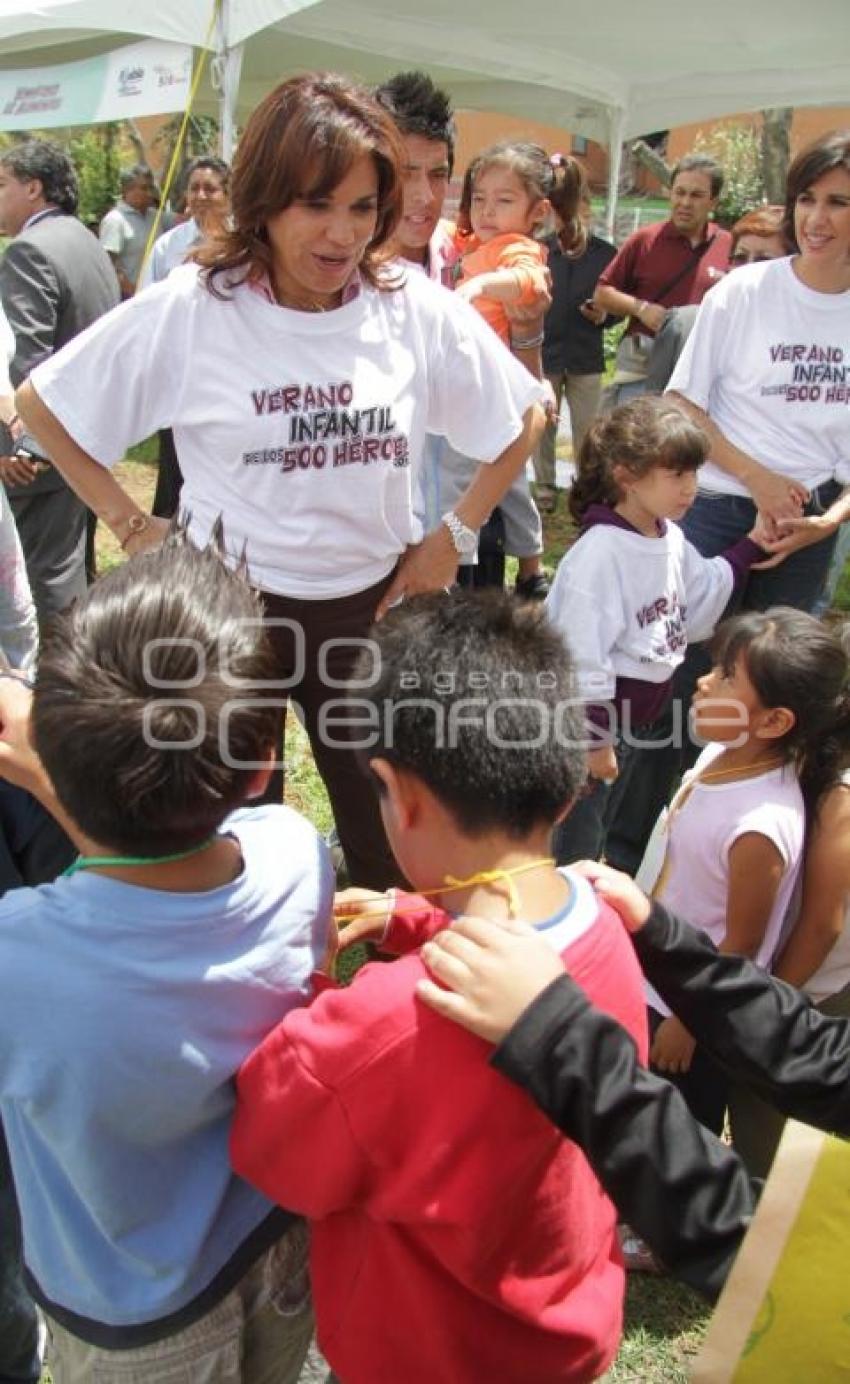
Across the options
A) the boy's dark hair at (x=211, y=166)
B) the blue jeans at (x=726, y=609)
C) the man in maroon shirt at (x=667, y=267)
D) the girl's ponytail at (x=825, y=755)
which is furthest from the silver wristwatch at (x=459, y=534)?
the man in maroon shirt at (x=667, y=267)

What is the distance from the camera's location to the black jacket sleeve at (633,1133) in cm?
99

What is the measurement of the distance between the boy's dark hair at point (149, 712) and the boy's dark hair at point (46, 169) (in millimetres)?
3755

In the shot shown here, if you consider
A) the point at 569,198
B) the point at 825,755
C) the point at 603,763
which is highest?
the point at 569,198

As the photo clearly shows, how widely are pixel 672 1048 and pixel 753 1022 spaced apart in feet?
2.46

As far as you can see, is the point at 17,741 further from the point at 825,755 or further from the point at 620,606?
the point at 620,606

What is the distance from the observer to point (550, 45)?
8766 millimetres

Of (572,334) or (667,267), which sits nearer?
(667,267)

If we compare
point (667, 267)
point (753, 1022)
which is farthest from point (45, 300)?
point (667, 267)

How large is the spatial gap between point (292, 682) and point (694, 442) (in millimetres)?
1149

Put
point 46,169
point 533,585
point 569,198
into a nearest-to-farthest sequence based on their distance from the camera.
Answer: point 46,169, point 533,585, point 569,198

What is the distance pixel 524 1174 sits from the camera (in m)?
1.04

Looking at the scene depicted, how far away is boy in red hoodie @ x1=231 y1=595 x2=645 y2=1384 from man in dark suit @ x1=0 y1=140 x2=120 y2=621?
298cm

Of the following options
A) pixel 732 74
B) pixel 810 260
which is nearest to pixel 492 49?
pixel 732 74

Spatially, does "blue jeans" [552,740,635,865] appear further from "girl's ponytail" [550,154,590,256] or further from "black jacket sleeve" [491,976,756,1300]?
"girl's ponytail" [550,154,590,256]
